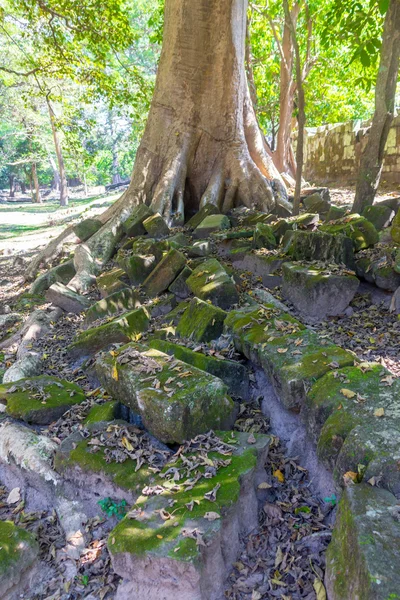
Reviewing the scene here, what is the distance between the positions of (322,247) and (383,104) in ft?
7.13

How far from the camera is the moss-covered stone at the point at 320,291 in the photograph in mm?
3969

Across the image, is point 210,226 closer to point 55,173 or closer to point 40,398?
point 40,398

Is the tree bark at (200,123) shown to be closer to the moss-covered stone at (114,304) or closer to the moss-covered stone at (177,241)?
the moss-covered stone at (177,241)

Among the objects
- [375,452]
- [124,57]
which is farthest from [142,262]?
[124,57]

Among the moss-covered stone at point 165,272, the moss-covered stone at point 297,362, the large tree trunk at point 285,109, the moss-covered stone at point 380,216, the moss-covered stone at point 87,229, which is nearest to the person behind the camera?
the moss-covered stone at point 297,362

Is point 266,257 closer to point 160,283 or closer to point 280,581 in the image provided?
point 160,283

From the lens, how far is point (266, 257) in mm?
4918

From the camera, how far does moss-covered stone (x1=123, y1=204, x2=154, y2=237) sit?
6746 mm

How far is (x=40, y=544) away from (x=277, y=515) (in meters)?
1.35

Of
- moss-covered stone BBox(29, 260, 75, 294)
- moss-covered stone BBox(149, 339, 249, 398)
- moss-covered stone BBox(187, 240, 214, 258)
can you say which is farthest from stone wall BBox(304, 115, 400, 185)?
moss-covered stone BBox(149, 339, 249, 398)

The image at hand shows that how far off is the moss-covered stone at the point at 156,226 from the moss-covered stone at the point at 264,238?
1661 mm

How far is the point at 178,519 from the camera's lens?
2.01 metres

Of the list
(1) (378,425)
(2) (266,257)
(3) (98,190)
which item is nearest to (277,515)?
(1) (378,425)

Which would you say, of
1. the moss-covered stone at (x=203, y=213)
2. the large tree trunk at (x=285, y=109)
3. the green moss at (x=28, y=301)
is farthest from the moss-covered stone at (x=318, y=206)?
the large tree trunk at (x=285, y=109)
